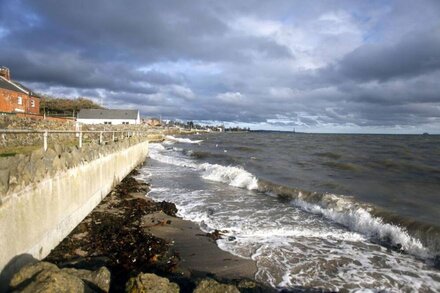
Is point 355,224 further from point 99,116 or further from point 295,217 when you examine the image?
point 99,116

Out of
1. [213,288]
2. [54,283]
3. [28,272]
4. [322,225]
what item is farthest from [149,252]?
[322,225]

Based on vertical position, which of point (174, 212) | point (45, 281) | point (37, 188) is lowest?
point (174, 212)

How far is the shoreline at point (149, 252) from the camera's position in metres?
6.77

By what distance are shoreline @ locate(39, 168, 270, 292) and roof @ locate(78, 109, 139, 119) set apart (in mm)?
87738

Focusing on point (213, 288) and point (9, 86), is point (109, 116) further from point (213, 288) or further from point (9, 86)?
point (213, 288)

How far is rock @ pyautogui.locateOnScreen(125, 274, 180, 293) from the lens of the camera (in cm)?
481

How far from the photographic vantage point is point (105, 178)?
13953 millimetres

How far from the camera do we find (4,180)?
17.5 feet

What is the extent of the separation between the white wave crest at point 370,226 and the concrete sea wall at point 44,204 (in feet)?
26.3

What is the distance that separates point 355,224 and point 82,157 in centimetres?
854

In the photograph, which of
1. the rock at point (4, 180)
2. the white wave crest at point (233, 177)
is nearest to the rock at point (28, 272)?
the rock at point (4, 180)

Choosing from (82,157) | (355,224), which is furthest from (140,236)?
(355,224)

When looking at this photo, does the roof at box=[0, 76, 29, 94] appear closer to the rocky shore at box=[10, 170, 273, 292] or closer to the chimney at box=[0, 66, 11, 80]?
the chimney at box=[0, 66, 11, 80]

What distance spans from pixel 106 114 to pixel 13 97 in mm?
49824
